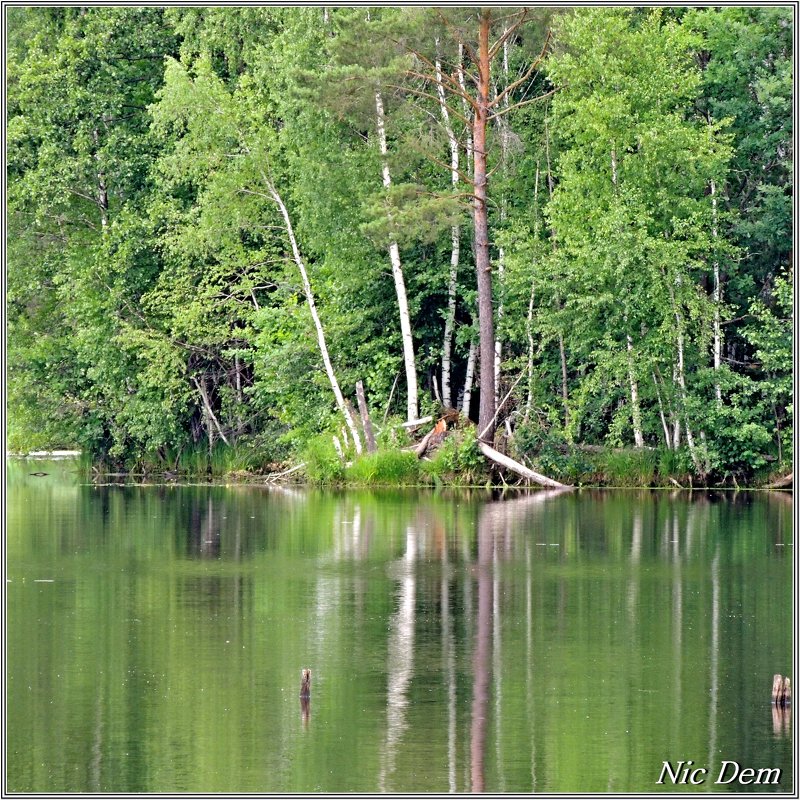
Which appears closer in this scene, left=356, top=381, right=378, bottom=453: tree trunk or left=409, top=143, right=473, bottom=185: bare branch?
left=356, top=381, right=378, bottom=453: tree trunk

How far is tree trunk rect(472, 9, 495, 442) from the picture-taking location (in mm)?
37312

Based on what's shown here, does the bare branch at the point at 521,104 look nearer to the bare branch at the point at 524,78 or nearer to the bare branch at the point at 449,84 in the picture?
the bare branch at the point at 524,78

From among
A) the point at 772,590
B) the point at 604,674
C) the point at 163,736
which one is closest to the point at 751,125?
the point at 772,590

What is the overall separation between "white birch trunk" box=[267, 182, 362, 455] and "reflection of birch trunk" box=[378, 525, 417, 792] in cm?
1663

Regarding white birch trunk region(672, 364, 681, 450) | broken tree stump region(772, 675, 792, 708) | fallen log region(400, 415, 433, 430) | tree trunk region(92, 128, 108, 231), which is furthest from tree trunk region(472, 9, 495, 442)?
broken tree stump region(772, 675, 792, 708)

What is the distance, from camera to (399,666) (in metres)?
14.9

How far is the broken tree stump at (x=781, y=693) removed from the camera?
43.1 ft

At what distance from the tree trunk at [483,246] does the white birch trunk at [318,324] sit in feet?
10.0

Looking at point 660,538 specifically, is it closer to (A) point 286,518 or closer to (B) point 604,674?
(A) point 286,518

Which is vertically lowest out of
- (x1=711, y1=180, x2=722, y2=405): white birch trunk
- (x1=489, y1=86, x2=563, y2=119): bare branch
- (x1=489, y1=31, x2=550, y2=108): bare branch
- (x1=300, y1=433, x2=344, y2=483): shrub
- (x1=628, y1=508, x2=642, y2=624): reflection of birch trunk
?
(x1=628, y1=508, x2=642, y2=624): reflection of birch trunk

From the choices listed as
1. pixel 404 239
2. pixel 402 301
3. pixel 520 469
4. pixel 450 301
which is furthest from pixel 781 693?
pixel 450 301

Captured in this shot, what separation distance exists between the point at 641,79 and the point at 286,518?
14261mm

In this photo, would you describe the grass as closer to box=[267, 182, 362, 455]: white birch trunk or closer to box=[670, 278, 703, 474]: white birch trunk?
box=[267, 182, 362, 455]: white birch trunk

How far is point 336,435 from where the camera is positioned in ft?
127
